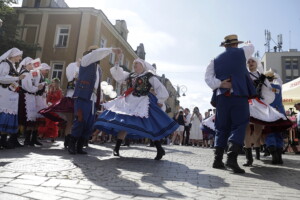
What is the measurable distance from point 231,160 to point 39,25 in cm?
2388

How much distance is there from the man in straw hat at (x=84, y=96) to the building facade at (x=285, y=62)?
4284cm

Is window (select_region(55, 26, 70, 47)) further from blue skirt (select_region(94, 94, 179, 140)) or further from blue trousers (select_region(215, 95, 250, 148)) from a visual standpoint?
blue trousers (select_region(215, 95, 250, 148))

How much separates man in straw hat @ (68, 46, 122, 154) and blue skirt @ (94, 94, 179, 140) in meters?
0.59

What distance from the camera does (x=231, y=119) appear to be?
407 cm

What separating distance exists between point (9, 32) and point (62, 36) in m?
5.53

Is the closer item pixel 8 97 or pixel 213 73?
pixel 213 73

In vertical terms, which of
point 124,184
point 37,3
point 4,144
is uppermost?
point 37,3

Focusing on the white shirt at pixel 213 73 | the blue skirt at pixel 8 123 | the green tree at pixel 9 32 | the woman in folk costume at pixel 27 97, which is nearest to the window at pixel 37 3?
the green tree at pixel 9 32

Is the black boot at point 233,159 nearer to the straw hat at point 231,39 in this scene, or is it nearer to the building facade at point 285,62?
the straw hat at point 231,39

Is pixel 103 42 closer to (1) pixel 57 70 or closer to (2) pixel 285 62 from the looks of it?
(1) pixel 57 70

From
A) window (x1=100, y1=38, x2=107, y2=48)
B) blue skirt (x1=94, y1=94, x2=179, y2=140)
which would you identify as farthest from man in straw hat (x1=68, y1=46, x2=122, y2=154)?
window (x1=100, y1=38, x2=107, y2=48)

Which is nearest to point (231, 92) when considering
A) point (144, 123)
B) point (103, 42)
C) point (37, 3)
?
point (144, 123)

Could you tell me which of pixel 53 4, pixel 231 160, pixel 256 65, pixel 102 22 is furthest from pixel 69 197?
pixel 53 4

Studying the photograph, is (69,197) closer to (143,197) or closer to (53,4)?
(143,197)
